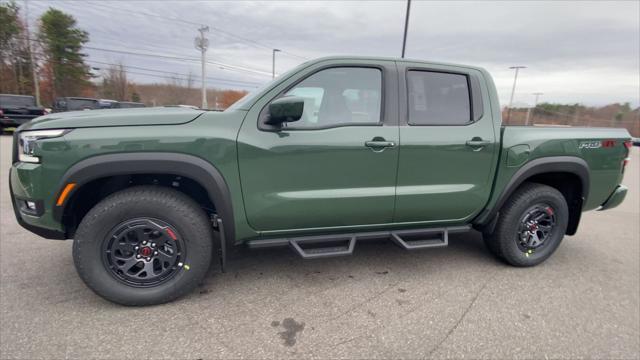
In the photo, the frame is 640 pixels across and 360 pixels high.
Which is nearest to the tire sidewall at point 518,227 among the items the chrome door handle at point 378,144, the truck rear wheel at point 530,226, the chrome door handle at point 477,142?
the truck rear wheel at point 530,226

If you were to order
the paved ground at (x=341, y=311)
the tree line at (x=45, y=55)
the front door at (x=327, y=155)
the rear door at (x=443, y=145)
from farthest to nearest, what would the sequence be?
the tree line at (x=45, y=55) → the rear door at (x=443, y=145) → the front door at (x=327, y=155) → the paved ground at (x=341, y=311)

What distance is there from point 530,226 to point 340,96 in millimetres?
2299

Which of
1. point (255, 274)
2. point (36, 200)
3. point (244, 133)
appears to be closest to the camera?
point (36, 200)

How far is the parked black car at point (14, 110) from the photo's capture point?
41.4 ft

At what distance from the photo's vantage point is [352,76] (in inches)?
108

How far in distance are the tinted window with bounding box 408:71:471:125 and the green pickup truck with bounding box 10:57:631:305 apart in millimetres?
12

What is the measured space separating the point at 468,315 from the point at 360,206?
1.15m

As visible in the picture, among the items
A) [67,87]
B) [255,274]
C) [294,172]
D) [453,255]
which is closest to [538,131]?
[453,255]

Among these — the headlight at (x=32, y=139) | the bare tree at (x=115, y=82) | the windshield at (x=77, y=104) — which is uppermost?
the bare tree at (x=115, y=82)

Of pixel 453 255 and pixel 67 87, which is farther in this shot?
pixel 67 87

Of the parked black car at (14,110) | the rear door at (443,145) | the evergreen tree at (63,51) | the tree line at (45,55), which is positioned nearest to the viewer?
the rear door at (443,145)

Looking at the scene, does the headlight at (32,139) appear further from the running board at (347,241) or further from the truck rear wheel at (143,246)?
the running board at (347,241)

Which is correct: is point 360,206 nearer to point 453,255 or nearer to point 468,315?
point 468,315

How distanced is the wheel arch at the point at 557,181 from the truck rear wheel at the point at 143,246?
2.58m
